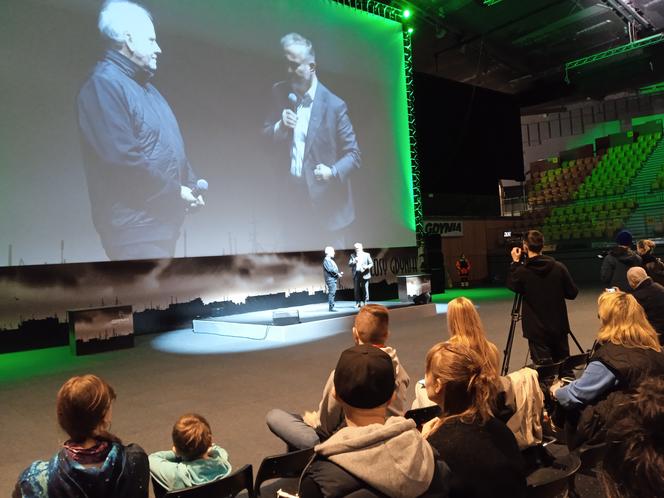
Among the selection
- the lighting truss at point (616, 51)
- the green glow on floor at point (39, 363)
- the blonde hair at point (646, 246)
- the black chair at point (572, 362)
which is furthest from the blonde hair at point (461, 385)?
the lighting truss at point (616, 51)

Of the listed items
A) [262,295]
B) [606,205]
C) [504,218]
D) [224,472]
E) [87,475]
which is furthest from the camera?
[504,218]

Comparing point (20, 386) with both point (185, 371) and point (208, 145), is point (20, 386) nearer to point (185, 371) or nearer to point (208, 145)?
point (185, 371)

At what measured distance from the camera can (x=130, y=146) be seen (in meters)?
8.52

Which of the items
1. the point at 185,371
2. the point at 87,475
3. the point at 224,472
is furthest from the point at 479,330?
the point at 185,371

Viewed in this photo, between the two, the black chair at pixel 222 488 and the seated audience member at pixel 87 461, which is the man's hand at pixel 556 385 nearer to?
the black chair at pixel 222 488

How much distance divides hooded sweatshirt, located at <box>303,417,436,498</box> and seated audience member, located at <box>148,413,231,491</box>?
105 centimetres

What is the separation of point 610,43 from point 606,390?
16792 mm

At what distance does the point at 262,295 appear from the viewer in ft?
35.0

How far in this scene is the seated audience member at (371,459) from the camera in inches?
45.2

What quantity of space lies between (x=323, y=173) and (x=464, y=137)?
24.2 ft

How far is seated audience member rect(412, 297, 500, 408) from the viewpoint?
231 centimetres

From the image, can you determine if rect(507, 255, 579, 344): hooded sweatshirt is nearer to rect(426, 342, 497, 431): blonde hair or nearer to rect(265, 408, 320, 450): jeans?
rect(265, 408, 320, 450): jeans

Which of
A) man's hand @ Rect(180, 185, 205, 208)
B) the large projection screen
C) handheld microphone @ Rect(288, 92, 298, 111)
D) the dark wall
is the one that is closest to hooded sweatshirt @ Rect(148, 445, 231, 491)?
the large projection screen

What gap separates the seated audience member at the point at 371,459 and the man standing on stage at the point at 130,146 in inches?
317
